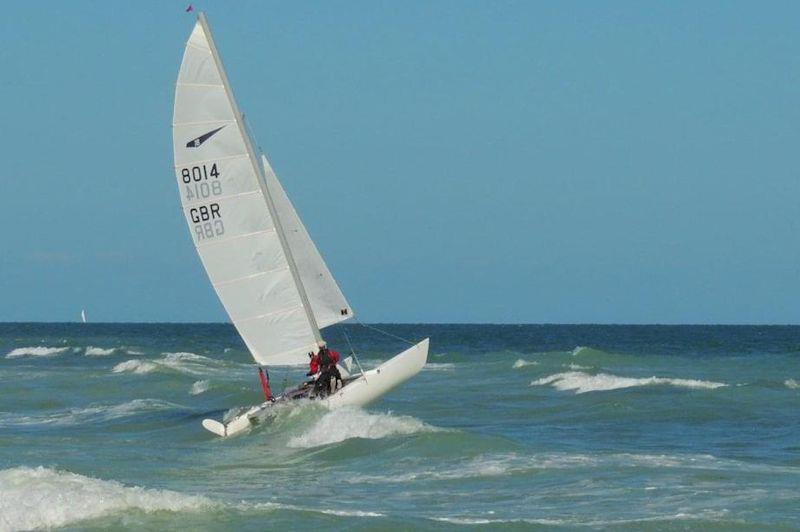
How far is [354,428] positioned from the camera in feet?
67.6

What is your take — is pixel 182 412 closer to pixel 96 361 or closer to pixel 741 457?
pixel 741 457

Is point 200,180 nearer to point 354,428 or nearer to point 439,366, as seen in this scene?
point 354,428

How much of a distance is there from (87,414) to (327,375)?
7.25 m

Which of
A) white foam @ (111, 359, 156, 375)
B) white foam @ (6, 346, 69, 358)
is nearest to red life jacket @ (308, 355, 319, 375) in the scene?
white foam @ (111, 359, 156, 375)

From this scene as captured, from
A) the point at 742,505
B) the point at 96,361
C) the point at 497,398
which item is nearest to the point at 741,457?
the point at 742,505

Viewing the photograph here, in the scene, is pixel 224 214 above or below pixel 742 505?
above

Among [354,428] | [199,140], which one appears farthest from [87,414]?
[354,428]

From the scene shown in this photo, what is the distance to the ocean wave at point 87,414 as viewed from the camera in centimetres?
2553

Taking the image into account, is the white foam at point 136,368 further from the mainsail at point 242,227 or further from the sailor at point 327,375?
the sailor at point 327,375

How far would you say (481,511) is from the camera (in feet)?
45.6

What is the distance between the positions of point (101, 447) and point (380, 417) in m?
4.07

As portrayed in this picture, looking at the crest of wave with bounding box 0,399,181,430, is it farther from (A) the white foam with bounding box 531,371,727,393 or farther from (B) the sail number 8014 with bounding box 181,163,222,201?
(A) the white foam with bounding box 531,371,727,393

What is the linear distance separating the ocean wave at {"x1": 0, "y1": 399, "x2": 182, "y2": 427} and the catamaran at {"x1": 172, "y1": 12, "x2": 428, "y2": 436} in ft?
14.8

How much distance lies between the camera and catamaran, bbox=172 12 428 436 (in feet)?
71.2
